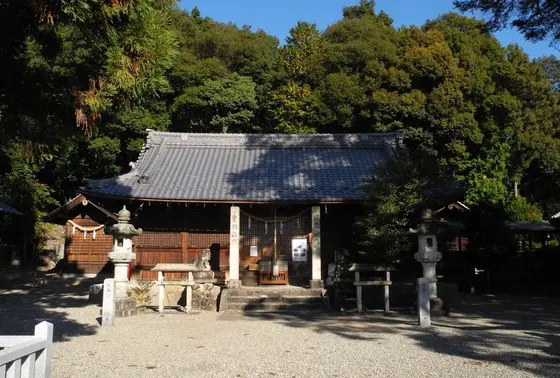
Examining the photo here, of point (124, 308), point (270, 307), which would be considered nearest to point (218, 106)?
point (270, 307)

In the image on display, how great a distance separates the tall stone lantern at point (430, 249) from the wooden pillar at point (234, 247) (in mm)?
5439

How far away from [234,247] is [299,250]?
2434mm

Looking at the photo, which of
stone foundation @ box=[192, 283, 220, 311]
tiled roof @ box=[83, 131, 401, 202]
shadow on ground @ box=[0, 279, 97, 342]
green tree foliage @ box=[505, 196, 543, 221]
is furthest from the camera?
green tree foliage @ box=[505, 196, 543, 221]

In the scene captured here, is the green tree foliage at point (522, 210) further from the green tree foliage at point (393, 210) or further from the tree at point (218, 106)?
the tree at point (218, 106)

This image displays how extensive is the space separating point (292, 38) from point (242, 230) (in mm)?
21854

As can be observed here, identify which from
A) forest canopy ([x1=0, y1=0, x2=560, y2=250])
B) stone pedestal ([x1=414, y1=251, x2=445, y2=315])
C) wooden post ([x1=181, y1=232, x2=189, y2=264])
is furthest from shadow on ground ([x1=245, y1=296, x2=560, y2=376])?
Result: forest canopy ([x1=0, y1=0, x2=560, y2=250])

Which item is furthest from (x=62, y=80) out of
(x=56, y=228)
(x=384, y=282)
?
(x=56, y=228)

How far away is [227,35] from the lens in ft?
113

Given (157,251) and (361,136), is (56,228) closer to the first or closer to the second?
(157,251)

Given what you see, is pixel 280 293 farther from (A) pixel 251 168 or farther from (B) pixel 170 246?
(A) pixel 251 168

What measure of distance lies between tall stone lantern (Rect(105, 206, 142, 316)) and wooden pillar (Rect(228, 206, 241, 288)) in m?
3.01

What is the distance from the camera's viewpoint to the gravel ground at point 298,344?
20.3 ft

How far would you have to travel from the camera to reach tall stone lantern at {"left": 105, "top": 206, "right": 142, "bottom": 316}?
449 inches

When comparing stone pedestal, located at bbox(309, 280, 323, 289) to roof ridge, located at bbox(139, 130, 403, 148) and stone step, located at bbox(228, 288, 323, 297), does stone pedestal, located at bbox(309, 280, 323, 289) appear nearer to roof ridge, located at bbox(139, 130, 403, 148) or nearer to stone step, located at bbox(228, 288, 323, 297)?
stone step, located at bbox(228, 288, 323, 297)
